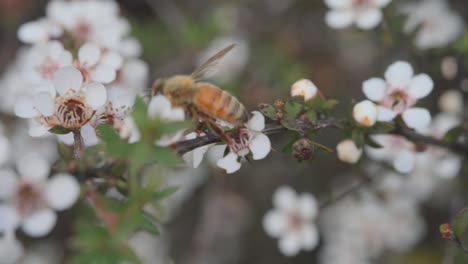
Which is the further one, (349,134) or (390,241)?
(390,241)

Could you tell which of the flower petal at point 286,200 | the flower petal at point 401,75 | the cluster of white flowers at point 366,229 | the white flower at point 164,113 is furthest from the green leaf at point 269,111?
the cluster of white flowers at point 366,229

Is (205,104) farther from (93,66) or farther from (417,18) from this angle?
(417,18)

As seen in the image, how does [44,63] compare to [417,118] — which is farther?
[44,63]

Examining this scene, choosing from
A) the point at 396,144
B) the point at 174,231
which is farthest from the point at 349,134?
the point at 174,231

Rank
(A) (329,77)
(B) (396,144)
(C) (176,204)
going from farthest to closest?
(A) (329,77)
(C) (176,204)
(B) (396,144)

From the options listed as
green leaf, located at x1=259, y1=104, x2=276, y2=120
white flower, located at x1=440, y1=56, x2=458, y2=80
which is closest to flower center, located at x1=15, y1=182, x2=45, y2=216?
green leaf, located at x1=259, y1=104, x2=276, y2=120

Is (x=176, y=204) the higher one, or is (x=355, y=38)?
(x=355, y=38)

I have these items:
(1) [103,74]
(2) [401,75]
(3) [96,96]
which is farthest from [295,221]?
(3) [96,96]

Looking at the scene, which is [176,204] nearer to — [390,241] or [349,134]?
[390,241]
